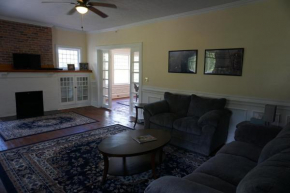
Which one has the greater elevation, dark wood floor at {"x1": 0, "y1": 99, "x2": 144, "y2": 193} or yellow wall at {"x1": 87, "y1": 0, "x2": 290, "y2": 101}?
yellow wall at {"x1": 87, "y1": 0, "x2": 290, "y2": 101}

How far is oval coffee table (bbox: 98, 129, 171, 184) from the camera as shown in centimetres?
235

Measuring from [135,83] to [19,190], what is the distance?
3.92 m

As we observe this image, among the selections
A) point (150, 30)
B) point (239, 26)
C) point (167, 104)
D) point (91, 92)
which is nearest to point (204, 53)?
point (239, 26)

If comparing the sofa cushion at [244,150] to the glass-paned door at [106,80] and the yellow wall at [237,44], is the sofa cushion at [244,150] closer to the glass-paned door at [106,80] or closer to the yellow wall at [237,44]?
the yellow wall at [237,44]

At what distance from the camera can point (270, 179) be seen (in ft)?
3.46

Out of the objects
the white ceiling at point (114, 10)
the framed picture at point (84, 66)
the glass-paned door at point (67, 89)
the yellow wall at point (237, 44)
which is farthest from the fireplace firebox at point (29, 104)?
the yellow wall at point (237, 44)

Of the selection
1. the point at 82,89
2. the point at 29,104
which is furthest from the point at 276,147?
the point at 82,89

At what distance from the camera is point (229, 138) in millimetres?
3803

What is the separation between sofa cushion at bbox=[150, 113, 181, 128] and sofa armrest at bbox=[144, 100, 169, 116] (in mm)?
125

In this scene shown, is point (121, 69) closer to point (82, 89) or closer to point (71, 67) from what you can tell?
point (82, 89)

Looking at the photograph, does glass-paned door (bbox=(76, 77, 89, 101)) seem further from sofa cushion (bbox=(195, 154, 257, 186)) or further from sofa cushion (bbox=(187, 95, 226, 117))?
sofa cushion (bbox=(195, 154, 257, 186))

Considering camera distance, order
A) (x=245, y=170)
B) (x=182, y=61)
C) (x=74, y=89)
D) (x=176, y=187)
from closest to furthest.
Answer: (x=176, y=187)
(x=245, y=170)
(x=182, y=61)
(x=74, y=89)

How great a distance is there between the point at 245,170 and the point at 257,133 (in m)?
0.92

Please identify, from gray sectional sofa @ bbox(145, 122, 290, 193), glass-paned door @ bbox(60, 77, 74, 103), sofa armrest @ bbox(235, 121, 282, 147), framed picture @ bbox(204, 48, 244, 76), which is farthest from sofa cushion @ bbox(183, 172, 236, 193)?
glass-paned door @ bbox(60, 77, 74, 103)
